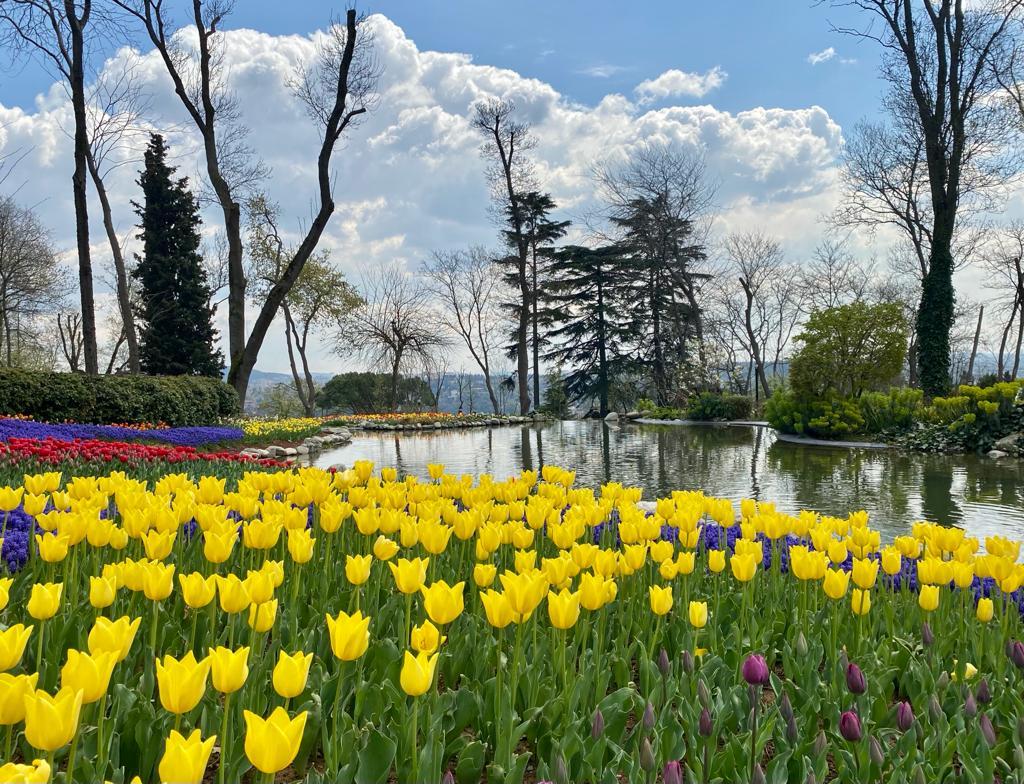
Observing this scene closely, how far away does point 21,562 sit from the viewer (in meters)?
2.71

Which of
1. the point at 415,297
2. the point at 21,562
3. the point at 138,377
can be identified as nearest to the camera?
the point at 21,562

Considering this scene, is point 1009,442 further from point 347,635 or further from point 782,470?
point 347,635

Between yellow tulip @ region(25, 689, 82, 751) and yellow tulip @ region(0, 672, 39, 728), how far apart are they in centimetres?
11

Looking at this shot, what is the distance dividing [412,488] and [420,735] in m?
1.70

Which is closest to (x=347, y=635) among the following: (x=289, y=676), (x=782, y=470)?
(x=289, y=676)

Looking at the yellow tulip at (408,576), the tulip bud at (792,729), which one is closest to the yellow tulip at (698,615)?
the tulip bud at (792,729)

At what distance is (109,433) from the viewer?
1001cm

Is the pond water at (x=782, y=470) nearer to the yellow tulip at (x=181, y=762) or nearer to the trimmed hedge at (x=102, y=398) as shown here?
the trimmed hedge at (x=102, y=398)

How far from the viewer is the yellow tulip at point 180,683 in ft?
3.50

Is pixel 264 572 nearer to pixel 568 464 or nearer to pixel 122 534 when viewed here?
pixel 122 534

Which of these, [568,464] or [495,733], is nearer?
[495,733]

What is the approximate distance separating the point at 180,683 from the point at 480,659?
957 mm

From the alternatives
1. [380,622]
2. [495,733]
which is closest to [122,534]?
[380,622]

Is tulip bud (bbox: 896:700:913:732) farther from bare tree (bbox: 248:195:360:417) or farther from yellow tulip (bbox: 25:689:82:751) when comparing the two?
bare tree (bbox: 248:195:360:417)
